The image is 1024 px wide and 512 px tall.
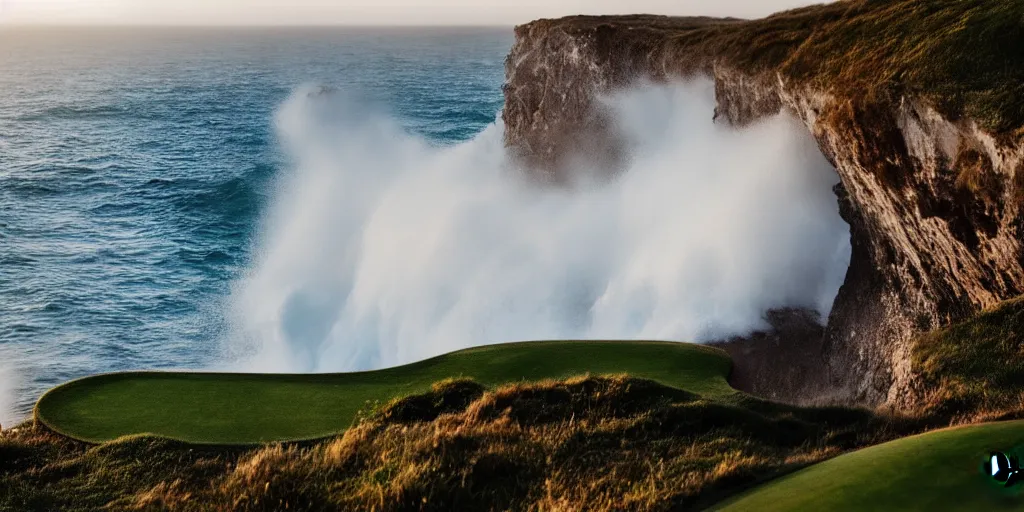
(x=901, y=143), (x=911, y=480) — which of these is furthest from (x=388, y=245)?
(x=911, y=480)

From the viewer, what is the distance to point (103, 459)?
9609 millimetres

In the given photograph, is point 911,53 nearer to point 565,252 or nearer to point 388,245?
point 565,252

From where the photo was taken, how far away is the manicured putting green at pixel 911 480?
5914mm

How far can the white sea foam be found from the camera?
1858 cm

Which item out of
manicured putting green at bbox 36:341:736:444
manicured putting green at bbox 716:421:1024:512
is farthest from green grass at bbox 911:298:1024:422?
manicured putting green at bbox 36:341:736:444

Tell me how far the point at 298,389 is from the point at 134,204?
104ft

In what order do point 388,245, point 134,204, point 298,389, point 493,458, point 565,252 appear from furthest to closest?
point 134,204 < point 388,245 < point 565,252 < point 298,389 < point 493,458

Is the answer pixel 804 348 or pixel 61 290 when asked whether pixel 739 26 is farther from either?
pixel 61 290

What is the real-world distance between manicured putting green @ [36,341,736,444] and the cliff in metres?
3.64

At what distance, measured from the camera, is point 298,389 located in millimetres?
11734

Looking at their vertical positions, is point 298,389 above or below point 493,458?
below

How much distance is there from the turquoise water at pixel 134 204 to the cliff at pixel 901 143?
1786cm

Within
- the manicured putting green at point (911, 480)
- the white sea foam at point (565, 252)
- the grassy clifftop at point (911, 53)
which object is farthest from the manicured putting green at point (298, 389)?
the white sea foam at point (565, 252)

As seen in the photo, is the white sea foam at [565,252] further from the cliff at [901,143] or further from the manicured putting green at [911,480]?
the manicured putting green at [911,480]
